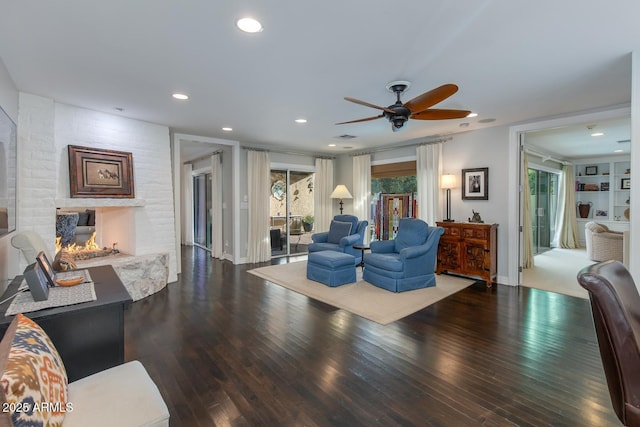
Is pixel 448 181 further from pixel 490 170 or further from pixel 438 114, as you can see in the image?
pixel 438 114

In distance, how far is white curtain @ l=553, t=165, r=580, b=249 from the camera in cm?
802

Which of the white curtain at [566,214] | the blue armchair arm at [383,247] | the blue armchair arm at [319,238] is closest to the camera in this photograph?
the blue armchair arm at [383,247]

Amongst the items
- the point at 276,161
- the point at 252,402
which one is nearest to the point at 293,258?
A: the point at 276,161

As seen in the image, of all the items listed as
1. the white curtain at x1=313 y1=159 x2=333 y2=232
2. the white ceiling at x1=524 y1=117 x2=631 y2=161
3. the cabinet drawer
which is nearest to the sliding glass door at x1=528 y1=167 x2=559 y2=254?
the white ceiling at x1=524 y1=117 x2=631 y2=161

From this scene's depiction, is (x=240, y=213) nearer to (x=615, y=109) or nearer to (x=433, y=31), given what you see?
(x=433, y=31)

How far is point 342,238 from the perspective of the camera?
564 centimetres

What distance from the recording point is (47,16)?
198cm

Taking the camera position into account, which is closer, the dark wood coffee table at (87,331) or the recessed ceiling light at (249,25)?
the dark wood coffee table at (87,331)

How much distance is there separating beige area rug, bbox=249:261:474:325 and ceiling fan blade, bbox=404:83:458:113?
7.20 ft

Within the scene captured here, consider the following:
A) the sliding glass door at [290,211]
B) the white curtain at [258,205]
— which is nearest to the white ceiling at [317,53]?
the white curtain at [258,205]

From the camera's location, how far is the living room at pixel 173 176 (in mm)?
2988

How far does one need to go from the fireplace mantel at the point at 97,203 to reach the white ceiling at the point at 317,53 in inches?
47.6

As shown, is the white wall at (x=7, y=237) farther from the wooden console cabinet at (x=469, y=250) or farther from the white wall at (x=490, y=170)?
the white wall at (x=490, y=170)

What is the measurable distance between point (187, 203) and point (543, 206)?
31.1ft
